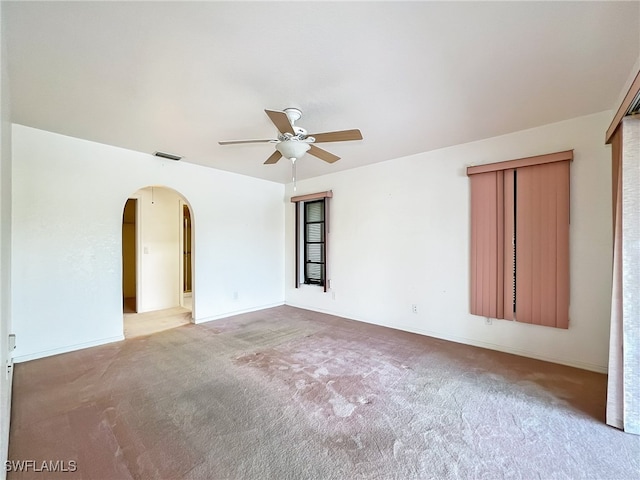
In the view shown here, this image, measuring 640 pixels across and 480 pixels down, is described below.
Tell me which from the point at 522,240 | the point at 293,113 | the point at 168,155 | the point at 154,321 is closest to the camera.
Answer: the point at 293,113

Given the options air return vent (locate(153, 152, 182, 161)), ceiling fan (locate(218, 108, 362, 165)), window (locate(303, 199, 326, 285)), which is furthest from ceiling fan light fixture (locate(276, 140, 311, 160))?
window (locate(303, 199, 326, 285))

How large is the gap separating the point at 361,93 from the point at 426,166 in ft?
6.30

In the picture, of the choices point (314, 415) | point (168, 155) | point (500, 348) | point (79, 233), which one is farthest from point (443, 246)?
point (79, 233)

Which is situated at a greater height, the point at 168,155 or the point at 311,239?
the point at 168,155

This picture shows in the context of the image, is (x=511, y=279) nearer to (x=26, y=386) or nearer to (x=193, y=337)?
(x=193, y=337)

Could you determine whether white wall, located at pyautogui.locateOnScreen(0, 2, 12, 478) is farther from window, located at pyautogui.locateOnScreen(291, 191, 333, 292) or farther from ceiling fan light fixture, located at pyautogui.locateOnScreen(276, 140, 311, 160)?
window, located at pyautogui.locateOnScreen(291, 191, 333, 292)

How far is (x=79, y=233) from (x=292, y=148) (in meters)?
2.94

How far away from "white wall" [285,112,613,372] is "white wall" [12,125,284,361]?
1.79 metres

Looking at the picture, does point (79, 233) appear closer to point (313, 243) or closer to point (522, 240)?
point (313, 243)

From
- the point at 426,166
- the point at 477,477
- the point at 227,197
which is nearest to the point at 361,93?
the point at 426,166

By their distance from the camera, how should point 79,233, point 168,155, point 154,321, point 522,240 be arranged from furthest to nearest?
point 154,321, point 168,155, point 79,233, point 522,240

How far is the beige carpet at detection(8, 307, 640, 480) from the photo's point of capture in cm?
165

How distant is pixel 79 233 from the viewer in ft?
11.4

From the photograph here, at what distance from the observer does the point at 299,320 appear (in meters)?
4.69
